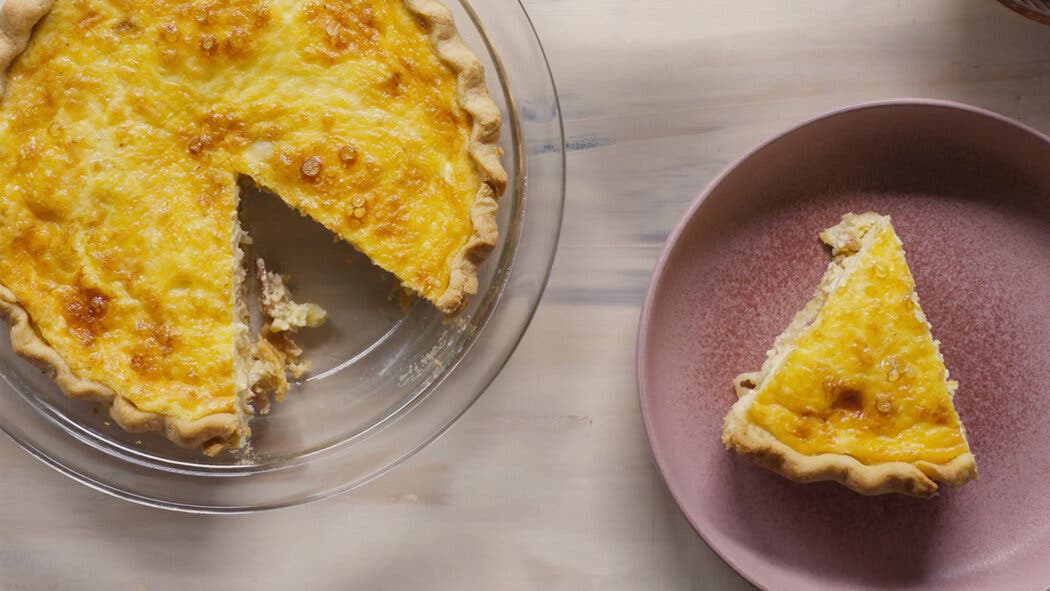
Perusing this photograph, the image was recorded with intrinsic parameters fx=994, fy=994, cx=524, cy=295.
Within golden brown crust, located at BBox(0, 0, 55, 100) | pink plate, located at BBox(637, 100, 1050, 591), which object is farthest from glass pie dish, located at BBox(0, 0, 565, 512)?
golden brown crust, located at BBox(0, 0, 55, 100)

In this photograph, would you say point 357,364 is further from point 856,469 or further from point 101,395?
point 856,469

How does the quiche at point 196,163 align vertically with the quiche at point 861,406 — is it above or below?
above

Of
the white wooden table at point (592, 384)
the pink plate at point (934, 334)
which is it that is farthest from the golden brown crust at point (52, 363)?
the pink plate at point (934, 334)

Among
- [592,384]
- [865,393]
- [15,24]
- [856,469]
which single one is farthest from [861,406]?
[15,24]

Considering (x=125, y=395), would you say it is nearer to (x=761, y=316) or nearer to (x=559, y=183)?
(x=559, y=183)

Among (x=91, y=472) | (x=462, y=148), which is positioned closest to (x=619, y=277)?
(x=462, y=148)

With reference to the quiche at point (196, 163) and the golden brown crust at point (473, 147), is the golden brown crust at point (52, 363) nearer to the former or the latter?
the quiche at point (196, 163)
